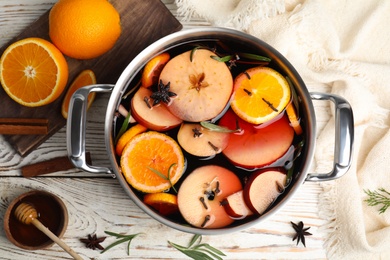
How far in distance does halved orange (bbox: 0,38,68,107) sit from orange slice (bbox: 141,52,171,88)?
0.81ft

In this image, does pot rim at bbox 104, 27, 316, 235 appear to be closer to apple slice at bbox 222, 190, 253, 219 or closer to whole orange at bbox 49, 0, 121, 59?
apple slice at bbox 222, 190, 253, 219

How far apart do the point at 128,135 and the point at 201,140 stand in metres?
0.18

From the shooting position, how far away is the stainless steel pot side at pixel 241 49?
4.10 feet

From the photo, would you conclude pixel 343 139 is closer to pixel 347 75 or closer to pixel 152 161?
pixel 347 75

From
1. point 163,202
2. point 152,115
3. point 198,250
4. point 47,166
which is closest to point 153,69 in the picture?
point 152,115

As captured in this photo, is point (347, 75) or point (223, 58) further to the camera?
point (347, 75)

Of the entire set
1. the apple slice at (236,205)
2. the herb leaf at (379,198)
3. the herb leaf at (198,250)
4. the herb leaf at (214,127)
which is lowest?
the herb leaf at (198,250)

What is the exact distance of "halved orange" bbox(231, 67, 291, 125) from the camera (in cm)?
128

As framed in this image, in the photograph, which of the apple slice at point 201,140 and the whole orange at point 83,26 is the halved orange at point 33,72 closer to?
the whole orange at point 83,26

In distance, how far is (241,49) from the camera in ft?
4.44

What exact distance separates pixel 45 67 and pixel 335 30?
32.5 inches

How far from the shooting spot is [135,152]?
129cm

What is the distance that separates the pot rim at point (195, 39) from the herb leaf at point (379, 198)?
0.35 m

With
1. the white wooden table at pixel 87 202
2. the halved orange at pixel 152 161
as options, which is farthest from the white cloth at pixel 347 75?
the halved orange at pixel 152 161
